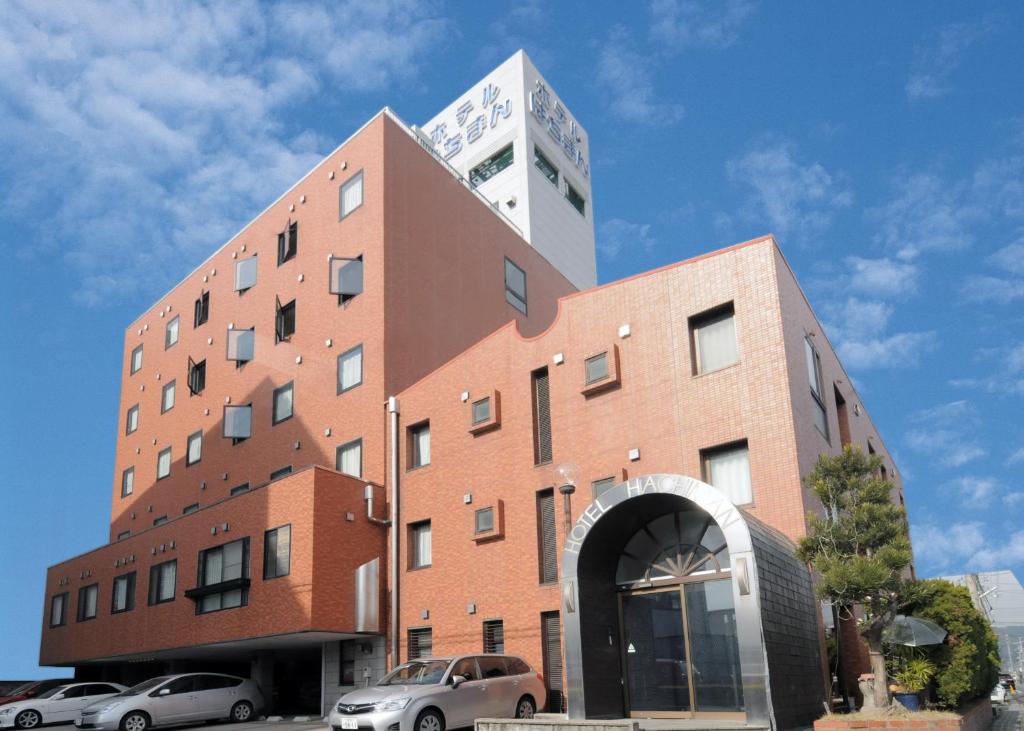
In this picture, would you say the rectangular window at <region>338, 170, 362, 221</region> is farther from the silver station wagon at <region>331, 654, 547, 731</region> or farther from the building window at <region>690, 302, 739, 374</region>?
the silver station wagon at <region>331, 654, 547, 731</region>

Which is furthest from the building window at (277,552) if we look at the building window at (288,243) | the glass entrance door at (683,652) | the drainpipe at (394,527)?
the building window at (288,243)

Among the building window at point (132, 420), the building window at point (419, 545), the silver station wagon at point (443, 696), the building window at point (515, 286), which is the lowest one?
the silver station wagon at point (443, 696)

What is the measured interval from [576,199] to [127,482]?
1204 inches

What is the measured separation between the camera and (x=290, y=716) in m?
24.5

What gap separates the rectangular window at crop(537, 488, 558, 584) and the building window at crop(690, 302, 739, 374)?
4451 mm

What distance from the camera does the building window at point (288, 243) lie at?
30270mm

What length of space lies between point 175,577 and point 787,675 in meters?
19.0

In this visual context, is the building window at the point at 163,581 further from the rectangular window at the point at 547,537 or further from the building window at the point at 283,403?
the rectangular window at the point at 547,537

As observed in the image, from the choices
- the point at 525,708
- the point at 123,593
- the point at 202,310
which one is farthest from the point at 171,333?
the point at 525,708

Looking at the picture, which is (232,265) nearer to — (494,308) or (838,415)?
(494,308)

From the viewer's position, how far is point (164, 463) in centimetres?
3522

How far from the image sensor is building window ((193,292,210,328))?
3488 cm

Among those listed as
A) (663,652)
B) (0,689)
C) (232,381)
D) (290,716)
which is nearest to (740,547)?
(663,652)

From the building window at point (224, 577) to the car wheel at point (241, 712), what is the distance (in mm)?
2393
